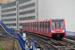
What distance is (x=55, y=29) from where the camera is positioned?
23875 millimetres

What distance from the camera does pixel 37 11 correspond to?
227 ft

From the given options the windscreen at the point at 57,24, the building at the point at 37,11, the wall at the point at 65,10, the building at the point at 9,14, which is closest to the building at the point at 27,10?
the building at the point at 37,11

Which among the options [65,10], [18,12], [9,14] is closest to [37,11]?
[18,12]

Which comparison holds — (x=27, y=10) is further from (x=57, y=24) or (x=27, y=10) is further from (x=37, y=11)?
(x=57, y=24)

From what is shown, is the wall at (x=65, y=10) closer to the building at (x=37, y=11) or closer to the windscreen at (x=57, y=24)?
the building at (x=37, y=11)

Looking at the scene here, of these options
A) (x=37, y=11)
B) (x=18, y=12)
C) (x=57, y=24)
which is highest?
(x=18, y=12)

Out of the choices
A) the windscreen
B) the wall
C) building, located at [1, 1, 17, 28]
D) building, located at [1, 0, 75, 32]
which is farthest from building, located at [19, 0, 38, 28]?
the windscreen

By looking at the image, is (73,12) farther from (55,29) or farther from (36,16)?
(36,16)

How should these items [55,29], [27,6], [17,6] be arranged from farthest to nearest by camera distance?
[17,6] → [27,6] → [55,29]

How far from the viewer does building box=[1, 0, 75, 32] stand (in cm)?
3997

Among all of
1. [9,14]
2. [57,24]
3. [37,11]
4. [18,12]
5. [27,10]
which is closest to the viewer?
[57,24]

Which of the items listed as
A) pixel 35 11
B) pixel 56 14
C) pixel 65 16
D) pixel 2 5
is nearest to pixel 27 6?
pixel 35 11

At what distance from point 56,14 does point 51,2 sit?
5.23 metres

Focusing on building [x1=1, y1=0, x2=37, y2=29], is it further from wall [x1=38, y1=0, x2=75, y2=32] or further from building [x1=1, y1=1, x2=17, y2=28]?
wall [x1=38, y1=0, x2=75, y2=32]
